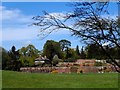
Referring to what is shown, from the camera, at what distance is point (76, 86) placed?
16734 mm

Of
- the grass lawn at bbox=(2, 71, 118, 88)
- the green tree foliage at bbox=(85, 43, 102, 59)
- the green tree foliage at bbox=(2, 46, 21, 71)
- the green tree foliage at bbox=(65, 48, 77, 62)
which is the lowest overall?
the grass lawn at bbox=(2, 71, 118, 88)

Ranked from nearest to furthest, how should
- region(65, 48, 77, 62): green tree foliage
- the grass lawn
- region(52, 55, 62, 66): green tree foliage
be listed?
1. the grass lawn
2. region(65, 48, 77, 62): green tree foliage
3. region(52, 55, 62, 66): green tree foliage

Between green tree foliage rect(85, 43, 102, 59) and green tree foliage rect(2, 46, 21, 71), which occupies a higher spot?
green tree foliage rect(2, 46, 21, 71)

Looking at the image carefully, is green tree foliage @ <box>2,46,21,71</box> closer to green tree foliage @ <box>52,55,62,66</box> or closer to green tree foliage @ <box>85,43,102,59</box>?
green tree foliage @ <box>85,43,102,59</box>

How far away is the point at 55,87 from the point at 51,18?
44.9ft

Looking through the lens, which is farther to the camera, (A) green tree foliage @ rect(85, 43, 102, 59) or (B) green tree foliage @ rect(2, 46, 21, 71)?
(B) green tree foliage @ rect(2, 46, 21, 71)

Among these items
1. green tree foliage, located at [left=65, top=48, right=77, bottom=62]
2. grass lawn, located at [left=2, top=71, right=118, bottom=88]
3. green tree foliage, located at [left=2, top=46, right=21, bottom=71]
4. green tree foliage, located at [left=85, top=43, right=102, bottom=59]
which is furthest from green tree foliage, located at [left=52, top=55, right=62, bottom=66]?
green tree foliage, located at [left=85, top=43, right=102, bottom=59]

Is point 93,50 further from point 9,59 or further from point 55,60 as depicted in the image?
point 55,60

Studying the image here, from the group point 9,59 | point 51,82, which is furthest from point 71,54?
point 51,82

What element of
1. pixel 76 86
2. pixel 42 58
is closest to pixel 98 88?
pixel 76 86

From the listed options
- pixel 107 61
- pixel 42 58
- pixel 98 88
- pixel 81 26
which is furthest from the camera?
pixel 42 58

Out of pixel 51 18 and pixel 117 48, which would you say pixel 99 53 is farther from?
pixel 51 18

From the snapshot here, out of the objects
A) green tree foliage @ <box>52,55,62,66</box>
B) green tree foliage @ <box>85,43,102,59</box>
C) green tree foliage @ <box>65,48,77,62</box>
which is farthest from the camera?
green tree foliage @ <box>52,55,62,66</box>

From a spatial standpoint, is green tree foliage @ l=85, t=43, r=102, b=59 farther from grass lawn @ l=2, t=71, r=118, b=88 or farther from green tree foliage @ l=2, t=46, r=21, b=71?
grass lawn @ l=2, t=71, r=118, b=88
